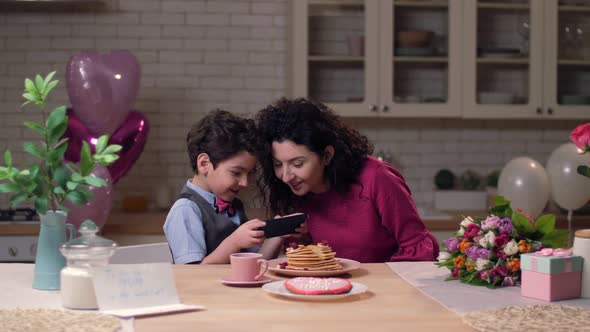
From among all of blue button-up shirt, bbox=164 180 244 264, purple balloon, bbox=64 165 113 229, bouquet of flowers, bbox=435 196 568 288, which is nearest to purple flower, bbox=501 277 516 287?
bouquet of flowers, bbox=435 196 568 288

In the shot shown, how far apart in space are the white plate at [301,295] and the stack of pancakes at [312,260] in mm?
139

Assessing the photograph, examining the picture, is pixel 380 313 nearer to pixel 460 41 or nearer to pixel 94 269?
pixel 94 269

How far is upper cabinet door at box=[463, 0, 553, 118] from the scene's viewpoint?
4.36 m

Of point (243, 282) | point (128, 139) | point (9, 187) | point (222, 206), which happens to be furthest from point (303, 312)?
point (128, 139)

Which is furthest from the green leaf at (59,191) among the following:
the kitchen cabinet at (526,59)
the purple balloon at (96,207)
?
the kitchen cabinet at (526,59)

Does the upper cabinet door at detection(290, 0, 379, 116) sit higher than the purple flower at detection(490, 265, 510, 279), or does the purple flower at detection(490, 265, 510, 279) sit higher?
the upper cabinet door at detection(290, 0, 379, 116)

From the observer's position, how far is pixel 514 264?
6.27 ft

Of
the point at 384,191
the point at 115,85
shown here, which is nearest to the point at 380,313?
the point at 384,191

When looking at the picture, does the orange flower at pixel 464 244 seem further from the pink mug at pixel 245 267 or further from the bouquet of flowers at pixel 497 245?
the pink mug at pixel 245 267

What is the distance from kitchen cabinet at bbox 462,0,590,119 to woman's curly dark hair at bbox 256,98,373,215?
1.89 m

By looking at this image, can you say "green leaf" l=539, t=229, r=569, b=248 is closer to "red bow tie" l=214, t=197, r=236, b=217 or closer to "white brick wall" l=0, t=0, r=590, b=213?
"red bow tie" l=214, t=197, r=236, b=217

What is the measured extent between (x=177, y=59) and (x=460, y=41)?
1586 mm

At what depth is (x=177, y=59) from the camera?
179 inches

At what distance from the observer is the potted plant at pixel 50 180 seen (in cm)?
178
